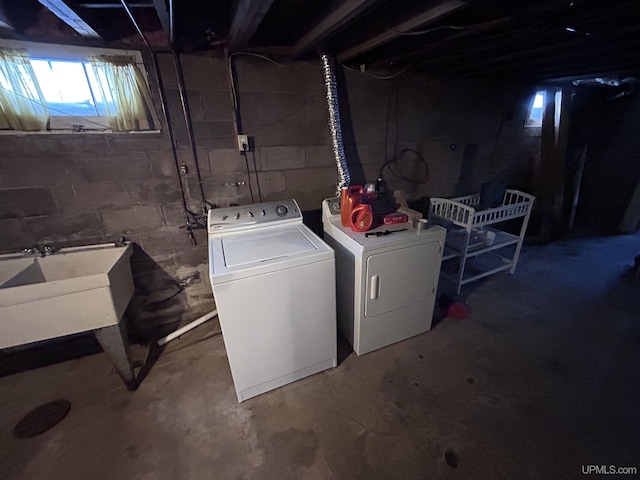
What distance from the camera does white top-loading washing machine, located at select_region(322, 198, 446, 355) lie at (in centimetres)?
163

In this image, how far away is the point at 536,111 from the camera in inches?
129

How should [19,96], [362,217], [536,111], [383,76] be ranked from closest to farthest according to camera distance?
[19,96], [362,217], [383,76], [536,111]

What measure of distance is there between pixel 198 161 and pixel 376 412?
202 centimetres

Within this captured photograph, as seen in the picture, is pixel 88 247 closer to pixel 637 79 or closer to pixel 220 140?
pixel 220 140

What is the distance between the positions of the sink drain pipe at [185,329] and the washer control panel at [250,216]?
81 cm

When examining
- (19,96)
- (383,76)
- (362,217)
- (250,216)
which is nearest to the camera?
(19,96)

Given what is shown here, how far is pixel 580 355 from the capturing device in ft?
6.00

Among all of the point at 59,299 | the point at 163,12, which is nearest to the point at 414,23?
the point at 163,12

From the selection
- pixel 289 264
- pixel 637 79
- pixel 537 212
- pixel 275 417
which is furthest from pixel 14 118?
pixel 637 79

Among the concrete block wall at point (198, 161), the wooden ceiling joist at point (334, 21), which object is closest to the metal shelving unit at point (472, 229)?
the concrete block wall at point (198, 161)

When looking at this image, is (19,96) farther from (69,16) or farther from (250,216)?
(250,216)

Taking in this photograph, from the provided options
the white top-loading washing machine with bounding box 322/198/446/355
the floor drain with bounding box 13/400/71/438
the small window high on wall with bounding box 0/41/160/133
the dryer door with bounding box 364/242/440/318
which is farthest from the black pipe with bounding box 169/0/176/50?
the floor drain with bounding box 13/400/71/438

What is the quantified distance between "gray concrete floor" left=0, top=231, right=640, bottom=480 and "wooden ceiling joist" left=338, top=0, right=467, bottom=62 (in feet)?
6.51

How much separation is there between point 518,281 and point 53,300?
372 centimetres
